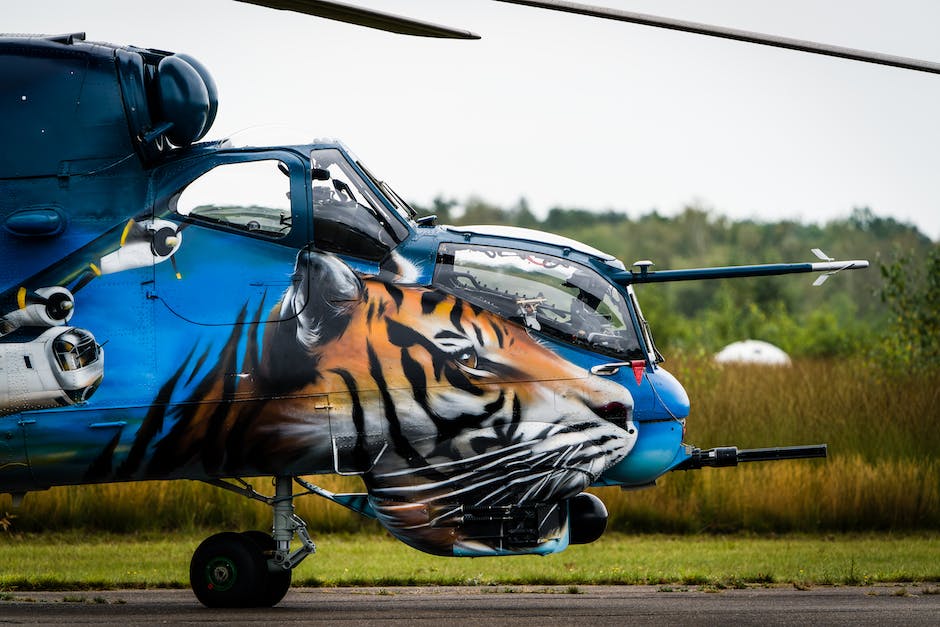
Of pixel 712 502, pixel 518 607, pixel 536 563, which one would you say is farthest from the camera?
pixel 712 502

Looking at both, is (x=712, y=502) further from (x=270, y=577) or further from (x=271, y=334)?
(x=271, y=334)

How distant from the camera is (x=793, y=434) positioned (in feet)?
65.9

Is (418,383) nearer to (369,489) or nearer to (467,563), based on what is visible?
(369,489)

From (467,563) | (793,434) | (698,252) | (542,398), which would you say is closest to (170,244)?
(542,398)

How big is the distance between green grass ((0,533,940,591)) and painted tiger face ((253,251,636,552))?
3.21 metres

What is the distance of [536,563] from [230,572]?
207 inches

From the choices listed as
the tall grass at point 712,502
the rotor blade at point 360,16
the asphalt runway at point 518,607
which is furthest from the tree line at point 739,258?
the rotor blade at point 360,16

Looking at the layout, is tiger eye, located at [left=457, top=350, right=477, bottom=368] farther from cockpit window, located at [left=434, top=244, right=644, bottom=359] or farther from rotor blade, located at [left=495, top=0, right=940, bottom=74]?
rotor blade, located at [left=495, top=0, right=940, bottom=74]

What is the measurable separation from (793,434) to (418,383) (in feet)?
37.3

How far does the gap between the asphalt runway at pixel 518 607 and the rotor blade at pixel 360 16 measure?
436 cm

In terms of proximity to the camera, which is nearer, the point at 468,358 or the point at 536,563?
the point at 468,358

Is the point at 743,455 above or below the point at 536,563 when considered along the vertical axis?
above

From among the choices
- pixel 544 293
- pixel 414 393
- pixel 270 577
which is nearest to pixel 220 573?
pixel 270 577

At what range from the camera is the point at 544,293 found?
10.4 m
